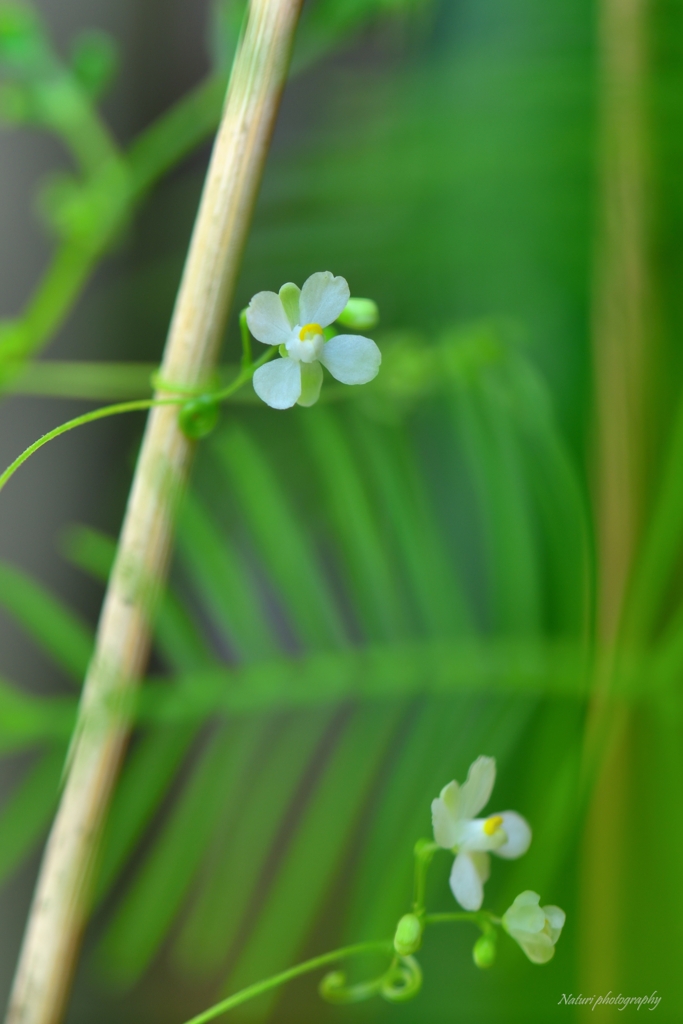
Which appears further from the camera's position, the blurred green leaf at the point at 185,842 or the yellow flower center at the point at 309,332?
the blurred green leaf at the point at 185,842

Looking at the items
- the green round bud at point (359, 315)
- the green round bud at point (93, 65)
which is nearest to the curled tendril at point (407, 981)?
the green round bud at point (359, 315)

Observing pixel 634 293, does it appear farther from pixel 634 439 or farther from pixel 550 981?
pixel 550 981

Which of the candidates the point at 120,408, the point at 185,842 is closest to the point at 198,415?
the point at 120,408

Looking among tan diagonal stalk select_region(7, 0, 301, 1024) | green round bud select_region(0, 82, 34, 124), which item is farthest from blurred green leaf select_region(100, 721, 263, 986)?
green round bud select_region(0, 82, 34, 124)

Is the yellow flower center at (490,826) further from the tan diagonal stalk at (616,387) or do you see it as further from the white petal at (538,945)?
the tan diagonal stalk at (616,387)

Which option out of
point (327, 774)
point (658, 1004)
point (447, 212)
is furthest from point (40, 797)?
point (447, 212)

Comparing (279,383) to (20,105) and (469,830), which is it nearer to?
(469,830)

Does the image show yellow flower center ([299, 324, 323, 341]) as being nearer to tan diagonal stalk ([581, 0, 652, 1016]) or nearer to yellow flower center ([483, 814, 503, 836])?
yellow flower center ([483, 814, 503, 836])
